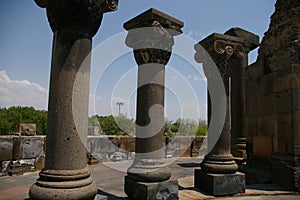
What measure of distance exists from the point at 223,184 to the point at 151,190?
1690 mm

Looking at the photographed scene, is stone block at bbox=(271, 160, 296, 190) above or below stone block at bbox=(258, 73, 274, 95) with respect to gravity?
below

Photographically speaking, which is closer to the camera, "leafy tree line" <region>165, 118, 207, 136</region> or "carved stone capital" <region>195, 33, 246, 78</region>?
"carved stone capital" <region>195, 33, 246, 78</region>

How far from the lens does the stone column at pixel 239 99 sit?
983 centimetres

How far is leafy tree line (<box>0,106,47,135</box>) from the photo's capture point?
3212cm

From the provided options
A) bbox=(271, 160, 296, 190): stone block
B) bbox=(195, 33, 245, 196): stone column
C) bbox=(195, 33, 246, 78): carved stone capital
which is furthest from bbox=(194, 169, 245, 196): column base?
bbox=(195, 33, 246, 78): carved stone capital

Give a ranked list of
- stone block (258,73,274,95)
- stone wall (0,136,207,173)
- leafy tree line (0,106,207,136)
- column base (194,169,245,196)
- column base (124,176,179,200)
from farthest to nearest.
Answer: leafy tree line (0,106,207,136) → stone wall (0,136,207,173) → stone block (258,73,274,95) → column base (194,169,245,196) → column base (124,176,179,200)

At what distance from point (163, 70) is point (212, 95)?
1695mm

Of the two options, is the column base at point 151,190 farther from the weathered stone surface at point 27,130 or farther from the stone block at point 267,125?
the weathered stone surface at point 27,130

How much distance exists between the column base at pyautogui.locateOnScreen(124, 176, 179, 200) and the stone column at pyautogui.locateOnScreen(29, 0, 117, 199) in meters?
1.40

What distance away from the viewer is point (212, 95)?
611 centimetres

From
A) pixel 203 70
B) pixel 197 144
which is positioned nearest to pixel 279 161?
pixel 203 70

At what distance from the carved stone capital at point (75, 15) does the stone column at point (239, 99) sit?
7602 mm

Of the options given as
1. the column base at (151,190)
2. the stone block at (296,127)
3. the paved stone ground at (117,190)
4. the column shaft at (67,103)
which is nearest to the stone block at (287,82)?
the stone block at (296,127)

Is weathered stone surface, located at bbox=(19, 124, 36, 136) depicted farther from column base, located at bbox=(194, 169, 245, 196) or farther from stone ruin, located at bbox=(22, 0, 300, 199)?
column base, located at bbox=(194, 169, 245, 196)
